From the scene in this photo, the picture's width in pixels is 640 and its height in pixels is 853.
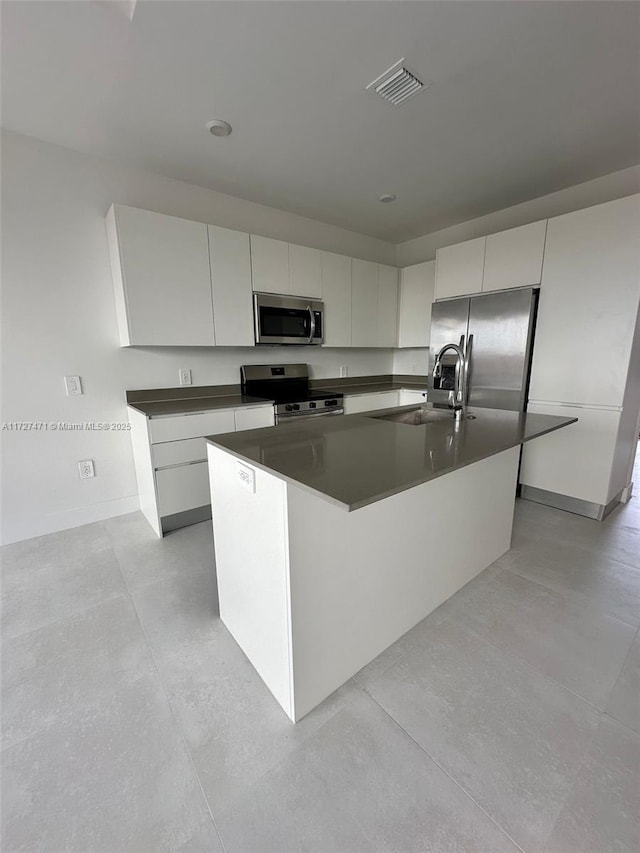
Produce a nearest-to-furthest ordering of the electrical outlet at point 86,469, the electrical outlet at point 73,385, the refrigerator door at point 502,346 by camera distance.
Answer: the electrical outlet at point 73,385, the electrical outlet at point 86,469, the refrigerator door at point 502,346

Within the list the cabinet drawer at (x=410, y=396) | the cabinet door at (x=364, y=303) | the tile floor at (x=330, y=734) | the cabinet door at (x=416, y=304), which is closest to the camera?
the tile floor at (x=330, y=734)

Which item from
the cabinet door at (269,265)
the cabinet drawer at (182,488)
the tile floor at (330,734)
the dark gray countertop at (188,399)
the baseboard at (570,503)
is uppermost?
the cabinet door at (269,265)

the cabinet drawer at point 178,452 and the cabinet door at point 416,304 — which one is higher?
the cabinet door at point 416,304

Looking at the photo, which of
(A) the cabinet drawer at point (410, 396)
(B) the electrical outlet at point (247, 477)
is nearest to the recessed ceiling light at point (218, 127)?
(B) the electrical outlet at point (247, 477)

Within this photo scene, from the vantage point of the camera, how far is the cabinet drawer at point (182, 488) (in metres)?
2.41

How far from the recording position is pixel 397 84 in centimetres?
175

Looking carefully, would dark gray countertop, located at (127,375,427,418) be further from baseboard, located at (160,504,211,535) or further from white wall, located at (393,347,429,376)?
white wall, located at (393,347,429,376)

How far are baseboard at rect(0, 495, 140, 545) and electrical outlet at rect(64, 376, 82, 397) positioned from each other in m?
0.86

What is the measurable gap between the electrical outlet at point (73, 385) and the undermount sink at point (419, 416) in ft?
6.98

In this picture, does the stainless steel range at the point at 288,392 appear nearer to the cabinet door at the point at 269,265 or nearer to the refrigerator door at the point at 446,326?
the cabinet door at the point at 269,265

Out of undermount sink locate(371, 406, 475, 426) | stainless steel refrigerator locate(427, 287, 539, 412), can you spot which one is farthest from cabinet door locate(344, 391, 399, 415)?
undermount sink locate(371, 406, 475, 426)

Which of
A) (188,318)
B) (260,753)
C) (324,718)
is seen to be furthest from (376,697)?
(188,318)

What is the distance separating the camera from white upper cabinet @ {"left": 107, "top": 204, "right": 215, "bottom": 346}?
91.1 inches

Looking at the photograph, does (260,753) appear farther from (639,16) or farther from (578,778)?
(639,16)
